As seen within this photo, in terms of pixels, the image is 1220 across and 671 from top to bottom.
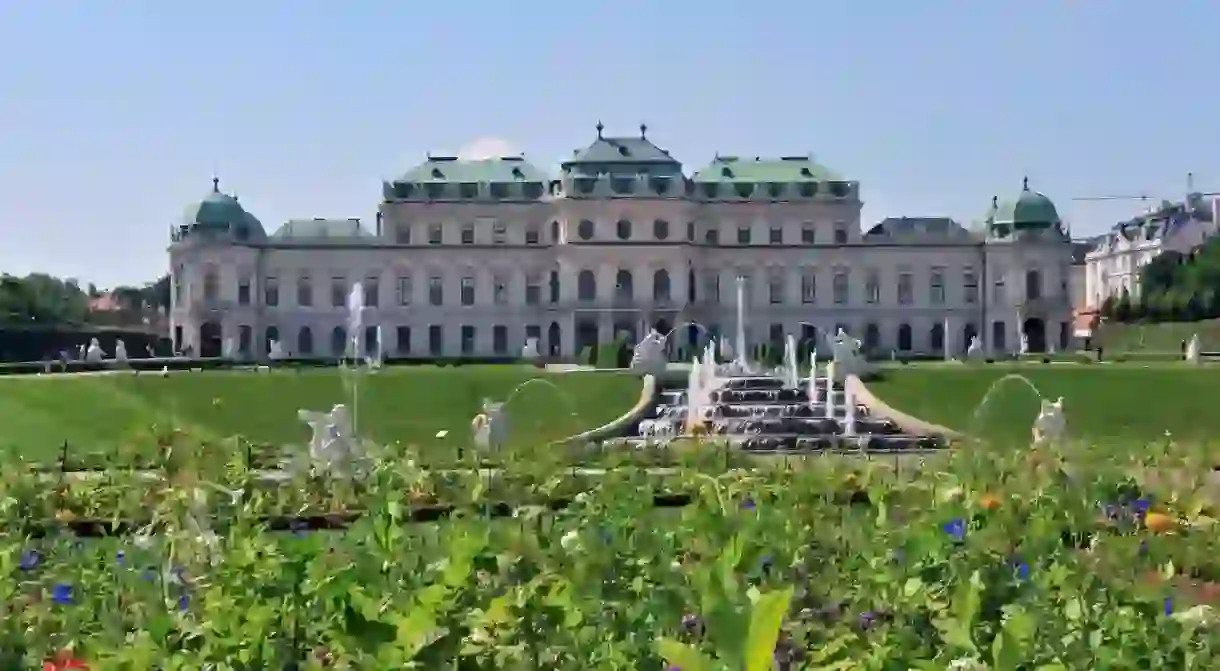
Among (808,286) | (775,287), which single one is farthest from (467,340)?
(808,286)

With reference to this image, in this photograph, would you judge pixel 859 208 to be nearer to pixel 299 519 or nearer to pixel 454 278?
pixel 454 278

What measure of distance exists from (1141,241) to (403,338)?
154 feet

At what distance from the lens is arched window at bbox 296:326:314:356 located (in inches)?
2648

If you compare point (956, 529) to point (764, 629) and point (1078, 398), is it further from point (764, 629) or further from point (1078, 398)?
point (1078, 398)

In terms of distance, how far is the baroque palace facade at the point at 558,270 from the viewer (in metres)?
66.2

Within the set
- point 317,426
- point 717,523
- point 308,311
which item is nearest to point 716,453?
point 317,426

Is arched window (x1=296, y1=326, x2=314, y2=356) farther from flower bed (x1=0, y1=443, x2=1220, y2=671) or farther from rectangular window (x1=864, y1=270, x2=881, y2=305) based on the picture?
flower bed (x1=0, y1=443, x2=1220, y2=671)

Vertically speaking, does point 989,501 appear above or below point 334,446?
below

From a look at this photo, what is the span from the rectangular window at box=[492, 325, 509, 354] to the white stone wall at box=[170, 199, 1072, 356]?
0.14 meters

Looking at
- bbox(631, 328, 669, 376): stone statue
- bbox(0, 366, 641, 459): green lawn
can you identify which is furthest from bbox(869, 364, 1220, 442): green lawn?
bbox(0, 366, 641, 459): green lawn

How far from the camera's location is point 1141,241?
88625 millimetres

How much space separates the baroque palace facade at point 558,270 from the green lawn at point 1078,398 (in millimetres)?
31319

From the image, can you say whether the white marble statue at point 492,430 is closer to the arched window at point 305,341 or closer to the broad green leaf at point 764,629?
the broad green leaf at point 764,629

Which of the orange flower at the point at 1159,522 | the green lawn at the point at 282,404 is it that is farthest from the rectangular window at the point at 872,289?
the orange flower at the point at 1159,522
